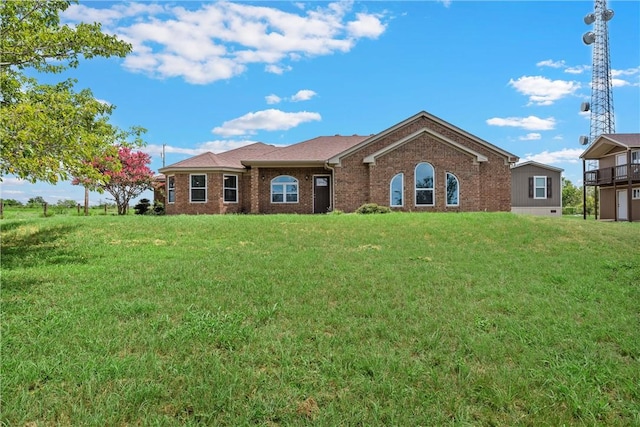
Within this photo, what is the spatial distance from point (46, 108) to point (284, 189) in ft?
47.7

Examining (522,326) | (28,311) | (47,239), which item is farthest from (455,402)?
(47,239)

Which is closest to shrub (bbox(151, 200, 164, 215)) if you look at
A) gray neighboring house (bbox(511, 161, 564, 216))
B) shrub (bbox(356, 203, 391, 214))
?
shrub (bbox(356, 203, 391, 214))

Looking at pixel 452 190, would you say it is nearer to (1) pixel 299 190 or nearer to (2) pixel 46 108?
(1) pixel 299 190

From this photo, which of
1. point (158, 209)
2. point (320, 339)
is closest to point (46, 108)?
point (320, 339)

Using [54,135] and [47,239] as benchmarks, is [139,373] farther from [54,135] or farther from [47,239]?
[47,239]

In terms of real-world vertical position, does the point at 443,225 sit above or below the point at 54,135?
below

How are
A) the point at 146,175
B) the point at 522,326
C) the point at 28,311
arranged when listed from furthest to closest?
the point at 146,175
the point at 28,311
the point at 522,326

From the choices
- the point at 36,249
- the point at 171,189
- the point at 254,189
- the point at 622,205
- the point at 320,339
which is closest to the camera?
the point at 320,339

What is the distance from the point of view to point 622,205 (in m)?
28.6

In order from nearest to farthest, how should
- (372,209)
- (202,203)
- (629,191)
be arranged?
1. (372,209)
2. (202,203)
3. (629,191)

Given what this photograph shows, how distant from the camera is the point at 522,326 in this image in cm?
504

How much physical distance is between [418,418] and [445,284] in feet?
13.2

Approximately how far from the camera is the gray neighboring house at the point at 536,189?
1156 inches

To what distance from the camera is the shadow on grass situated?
8836 mm
